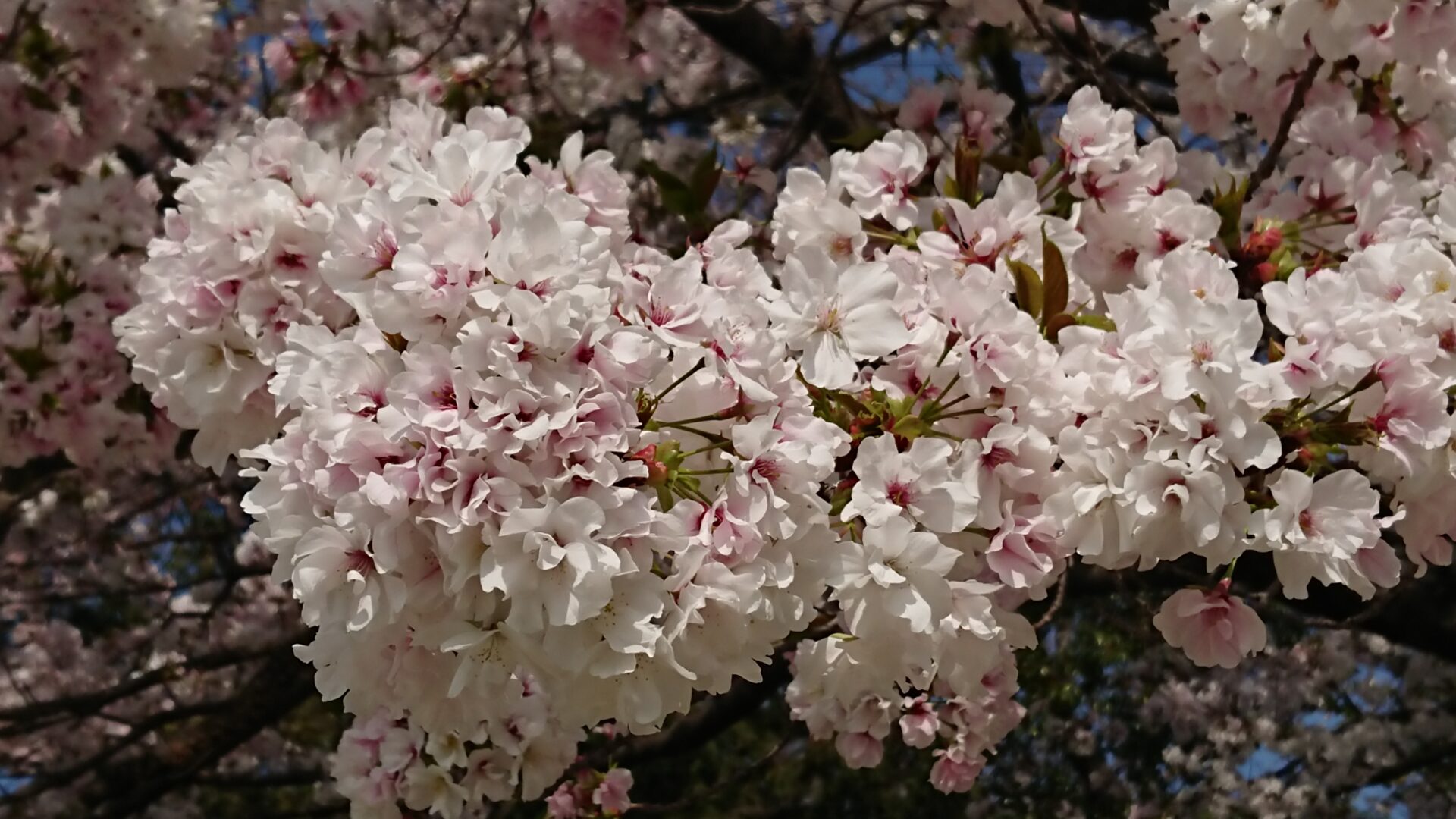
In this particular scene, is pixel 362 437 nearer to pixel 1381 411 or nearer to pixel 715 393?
pixel 715 393

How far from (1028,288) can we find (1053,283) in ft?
0.11

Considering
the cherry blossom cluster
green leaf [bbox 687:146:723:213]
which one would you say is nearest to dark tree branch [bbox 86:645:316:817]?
the cherry blossom cluster

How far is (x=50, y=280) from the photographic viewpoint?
3447mm

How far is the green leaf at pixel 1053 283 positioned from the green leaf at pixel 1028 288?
0.03 ft

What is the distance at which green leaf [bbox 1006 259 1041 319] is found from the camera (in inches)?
59.4

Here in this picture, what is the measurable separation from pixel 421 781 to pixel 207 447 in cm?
86

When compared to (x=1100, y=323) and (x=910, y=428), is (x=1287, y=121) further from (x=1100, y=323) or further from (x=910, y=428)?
(x=910, y=428)

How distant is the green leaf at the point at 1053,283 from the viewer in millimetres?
1501

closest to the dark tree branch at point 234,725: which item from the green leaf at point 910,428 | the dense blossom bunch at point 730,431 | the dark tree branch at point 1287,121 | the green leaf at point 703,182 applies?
the green leaf at point 703,182

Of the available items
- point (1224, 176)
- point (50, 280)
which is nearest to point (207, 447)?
point (1224, 176)

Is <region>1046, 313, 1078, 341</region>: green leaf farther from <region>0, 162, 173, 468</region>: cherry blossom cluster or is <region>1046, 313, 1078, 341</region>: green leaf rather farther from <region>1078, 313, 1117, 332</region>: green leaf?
<region>0, 162, 173, 468</region>: cherry blossom cluster

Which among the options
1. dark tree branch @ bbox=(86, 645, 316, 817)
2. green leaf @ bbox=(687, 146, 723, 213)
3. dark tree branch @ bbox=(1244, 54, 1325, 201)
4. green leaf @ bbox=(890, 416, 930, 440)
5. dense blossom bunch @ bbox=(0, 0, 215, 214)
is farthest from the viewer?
dark tree branch @ bbox=(86, 645, 316, 817)

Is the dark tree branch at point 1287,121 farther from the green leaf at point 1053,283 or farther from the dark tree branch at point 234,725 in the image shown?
the dark tree branch at point 234,725

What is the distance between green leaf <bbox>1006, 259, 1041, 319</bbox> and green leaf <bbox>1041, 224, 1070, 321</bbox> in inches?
0.4
